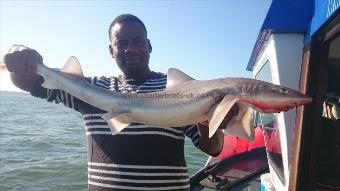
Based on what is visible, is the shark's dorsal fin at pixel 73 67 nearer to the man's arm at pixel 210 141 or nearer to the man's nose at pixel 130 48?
the man's nose at pixel 130 48

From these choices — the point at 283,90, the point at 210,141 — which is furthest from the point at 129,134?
the point at 283,90

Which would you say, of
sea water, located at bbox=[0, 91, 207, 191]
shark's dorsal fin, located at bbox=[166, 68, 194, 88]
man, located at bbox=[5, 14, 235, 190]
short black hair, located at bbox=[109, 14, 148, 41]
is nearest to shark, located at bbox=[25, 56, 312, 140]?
shark's dorsal fin, located at bbox=[166, 68, 194, 88]

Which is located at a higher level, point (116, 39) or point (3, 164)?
point (116, 39)

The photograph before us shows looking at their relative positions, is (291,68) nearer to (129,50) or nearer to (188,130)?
(188,130)

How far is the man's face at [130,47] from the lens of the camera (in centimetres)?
364

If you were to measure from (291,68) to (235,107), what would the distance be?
5.61 ft

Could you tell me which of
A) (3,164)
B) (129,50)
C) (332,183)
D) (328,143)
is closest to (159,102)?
(129,50)

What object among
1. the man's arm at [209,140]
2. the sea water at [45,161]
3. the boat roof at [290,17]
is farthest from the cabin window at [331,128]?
the sea water at [45,161]

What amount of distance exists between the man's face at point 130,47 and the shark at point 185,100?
415 millimetres

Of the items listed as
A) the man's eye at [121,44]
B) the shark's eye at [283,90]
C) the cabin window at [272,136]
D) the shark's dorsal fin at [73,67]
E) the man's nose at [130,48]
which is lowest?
the cabin window at [272,136]

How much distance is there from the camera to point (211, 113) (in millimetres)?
2785

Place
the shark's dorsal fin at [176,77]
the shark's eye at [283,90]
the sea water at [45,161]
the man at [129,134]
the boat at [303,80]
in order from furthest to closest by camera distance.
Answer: the sea water at [45,161]
the boat at [303,80]
the man at [129,134]
the shark's dorsal fin at [176,77]
the shark's eye at [283,90]

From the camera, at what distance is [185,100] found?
2945mm

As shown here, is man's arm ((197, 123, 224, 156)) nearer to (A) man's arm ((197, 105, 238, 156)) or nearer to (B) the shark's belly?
(A) man's arm ((197, 105, 238, 156))
